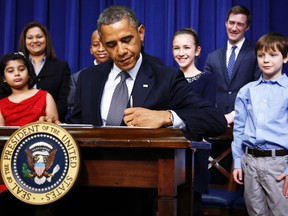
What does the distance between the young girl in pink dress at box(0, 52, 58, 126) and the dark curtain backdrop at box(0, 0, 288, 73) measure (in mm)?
Result: 1761

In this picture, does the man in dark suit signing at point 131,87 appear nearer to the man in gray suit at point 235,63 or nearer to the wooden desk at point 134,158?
the wooden desk at point 134,158

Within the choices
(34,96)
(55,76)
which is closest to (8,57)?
(34,96)

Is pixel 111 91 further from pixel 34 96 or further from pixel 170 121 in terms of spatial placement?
pixel 34 96

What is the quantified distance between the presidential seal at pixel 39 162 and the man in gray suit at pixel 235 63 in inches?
104

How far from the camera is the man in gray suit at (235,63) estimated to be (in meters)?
4.13

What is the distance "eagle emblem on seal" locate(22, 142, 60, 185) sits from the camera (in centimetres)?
152

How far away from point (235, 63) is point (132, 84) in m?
2.27

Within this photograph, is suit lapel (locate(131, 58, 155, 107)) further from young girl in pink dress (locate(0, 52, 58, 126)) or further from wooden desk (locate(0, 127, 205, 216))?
young girl in pink dress (locate(0, 52, 58, 126))

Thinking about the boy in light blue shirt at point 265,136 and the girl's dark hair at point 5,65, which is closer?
the boy in light blue shirt at point 265,136

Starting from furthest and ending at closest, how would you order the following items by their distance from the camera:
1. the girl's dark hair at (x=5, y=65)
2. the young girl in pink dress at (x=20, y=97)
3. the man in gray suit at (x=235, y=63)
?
the man in gray suit at (x=235, y=63) < the girl's dark hair at (x=5, y=65) < the young girl in pink dress at (x=20, y=97)

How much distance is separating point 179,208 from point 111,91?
1.73ft

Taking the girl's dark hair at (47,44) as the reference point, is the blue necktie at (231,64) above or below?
below

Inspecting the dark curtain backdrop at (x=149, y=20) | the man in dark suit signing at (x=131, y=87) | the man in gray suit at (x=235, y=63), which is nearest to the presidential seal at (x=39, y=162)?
the man in dark suit signing at (x=131, y=87)

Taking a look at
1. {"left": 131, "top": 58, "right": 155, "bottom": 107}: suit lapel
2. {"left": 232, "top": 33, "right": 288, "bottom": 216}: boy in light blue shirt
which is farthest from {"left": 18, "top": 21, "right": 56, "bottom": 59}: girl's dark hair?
{"left": 131, "top": 58, "right": 155, "bottom": 107}: suit lapel
